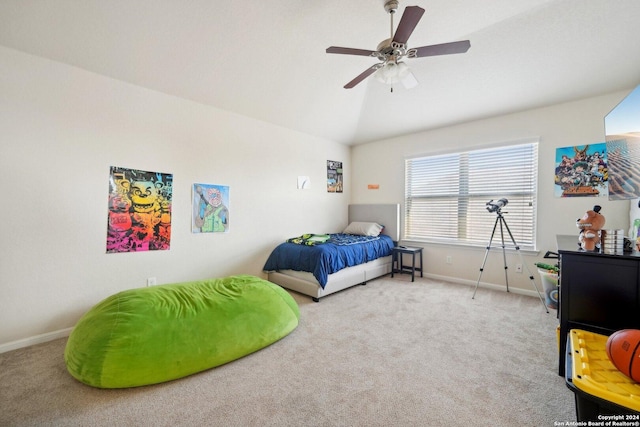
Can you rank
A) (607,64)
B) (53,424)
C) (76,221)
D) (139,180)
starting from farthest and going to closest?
1. (139,180)
2. (607,64)
3. (76,221)
4. (53,424)

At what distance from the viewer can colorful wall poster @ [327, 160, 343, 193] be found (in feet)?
16.5

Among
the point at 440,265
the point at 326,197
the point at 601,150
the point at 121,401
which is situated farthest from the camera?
the point at 326,197

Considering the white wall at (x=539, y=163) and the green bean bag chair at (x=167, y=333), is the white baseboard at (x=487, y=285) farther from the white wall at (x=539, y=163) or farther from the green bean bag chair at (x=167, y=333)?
the green bean bag chair at (x=167, y=333)

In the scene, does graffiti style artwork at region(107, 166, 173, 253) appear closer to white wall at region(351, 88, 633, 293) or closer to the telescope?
white wall at region(351, 88, 633, 293)

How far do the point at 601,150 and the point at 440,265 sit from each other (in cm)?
242

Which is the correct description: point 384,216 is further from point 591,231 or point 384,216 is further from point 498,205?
point 591,231

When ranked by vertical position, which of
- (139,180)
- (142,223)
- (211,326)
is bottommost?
(211,326)

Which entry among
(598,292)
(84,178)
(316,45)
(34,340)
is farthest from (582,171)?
(34,340)

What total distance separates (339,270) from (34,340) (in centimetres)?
305

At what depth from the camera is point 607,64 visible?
8.71 feet

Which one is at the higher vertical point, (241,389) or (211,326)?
(211,326)

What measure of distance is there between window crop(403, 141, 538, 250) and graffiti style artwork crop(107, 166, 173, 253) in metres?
3.80

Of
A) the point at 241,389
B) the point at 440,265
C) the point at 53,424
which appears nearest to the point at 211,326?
the point at 241,389

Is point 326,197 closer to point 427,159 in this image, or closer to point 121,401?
point 427,159
